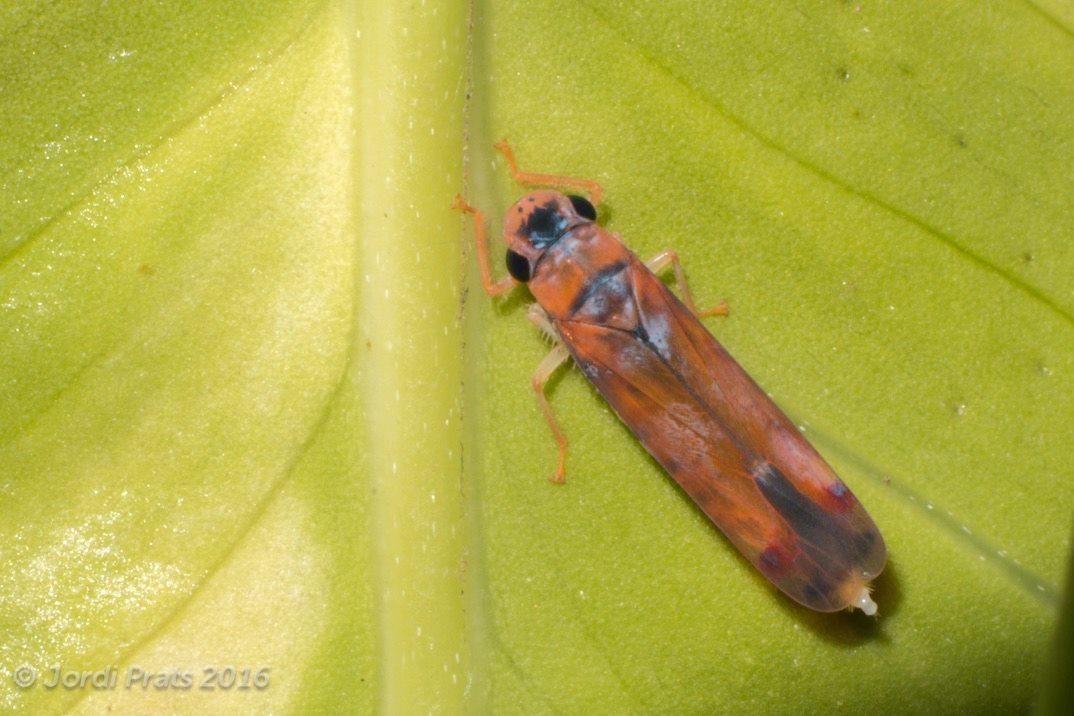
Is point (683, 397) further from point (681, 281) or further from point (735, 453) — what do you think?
point (681, 281)

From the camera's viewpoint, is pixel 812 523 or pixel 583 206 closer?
pixel 812 523

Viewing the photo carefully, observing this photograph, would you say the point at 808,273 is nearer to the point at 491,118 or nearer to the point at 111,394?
the point at 491,118

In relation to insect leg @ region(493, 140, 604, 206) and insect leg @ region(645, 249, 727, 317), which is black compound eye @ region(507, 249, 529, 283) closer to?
insect leg @ region(493, 140, 604, 206)

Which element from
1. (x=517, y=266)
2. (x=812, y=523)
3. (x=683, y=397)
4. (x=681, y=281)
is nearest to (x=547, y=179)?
(x=517, y=266)

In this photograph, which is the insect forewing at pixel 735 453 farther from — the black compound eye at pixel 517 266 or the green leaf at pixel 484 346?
the black compound eye at pixel 517 266

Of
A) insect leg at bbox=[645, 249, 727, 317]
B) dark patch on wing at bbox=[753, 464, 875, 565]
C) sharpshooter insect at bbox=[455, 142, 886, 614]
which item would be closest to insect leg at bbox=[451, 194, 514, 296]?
sharpshooter insect at bbox=[455, 142, 886, 614]

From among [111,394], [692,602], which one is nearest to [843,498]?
[692,602]

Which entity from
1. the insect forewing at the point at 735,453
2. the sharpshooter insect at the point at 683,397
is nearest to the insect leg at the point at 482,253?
the sharpshooter insect at the point at 683,397
